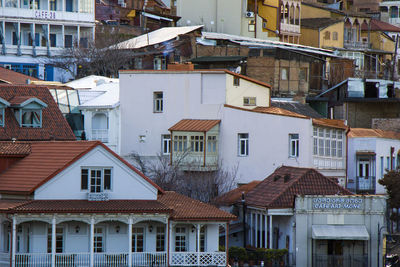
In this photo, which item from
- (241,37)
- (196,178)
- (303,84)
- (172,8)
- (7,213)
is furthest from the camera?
(172,8)

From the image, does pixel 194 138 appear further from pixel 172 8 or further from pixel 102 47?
pixel 172 8

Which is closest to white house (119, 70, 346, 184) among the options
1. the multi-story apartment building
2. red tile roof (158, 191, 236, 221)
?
red tile roof (158, 191, 236, 221)

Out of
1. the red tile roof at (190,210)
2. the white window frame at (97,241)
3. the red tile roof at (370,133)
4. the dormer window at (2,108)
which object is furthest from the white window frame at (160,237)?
the red tile roof at (370,133)

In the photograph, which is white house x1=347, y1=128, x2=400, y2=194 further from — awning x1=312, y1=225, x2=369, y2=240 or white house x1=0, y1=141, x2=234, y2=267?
white house x1=0, y1=141, x2=234, y2=267

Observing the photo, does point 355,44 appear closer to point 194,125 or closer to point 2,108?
point 194,125

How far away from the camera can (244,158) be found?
2751 inches

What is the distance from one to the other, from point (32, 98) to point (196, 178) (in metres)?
11.7

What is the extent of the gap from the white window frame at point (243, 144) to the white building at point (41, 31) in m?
24.7

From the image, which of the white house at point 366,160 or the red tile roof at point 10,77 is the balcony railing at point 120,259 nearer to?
the white house at point 366,160

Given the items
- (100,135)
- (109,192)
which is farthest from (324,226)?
(100,135)

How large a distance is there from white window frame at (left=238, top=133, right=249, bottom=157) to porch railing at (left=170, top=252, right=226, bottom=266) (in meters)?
15.4

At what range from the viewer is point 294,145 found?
69438 mm

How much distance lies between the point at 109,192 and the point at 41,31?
4333cm

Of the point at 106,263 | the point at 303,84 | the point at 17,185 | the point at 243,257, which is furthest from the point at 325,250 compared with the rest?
the point at 303,84
